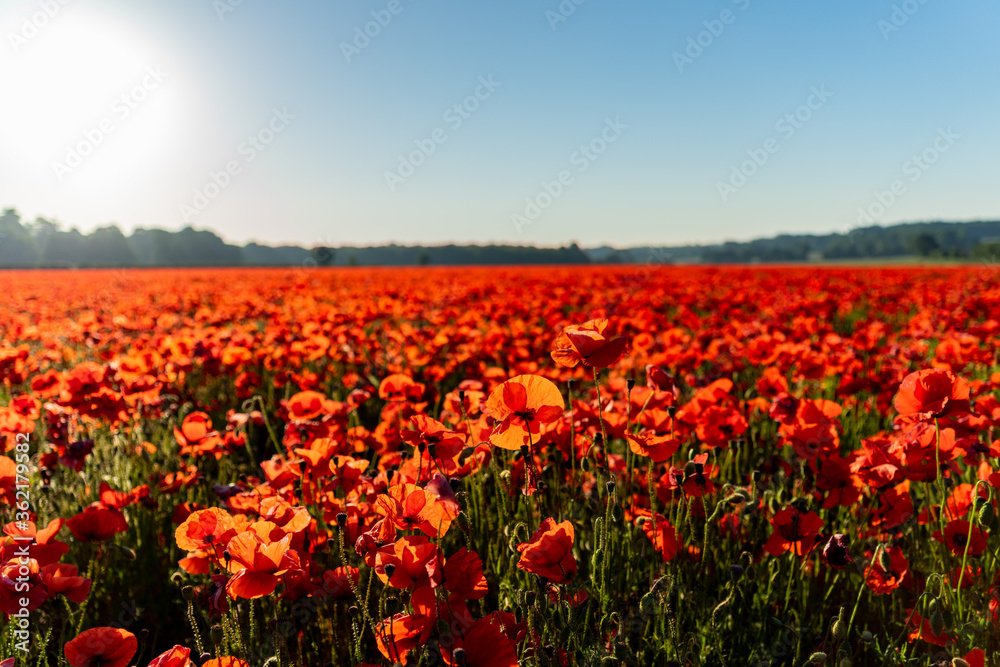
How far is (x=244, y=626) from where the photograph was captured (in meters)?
1.62

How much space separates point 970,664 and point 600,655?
0.74m

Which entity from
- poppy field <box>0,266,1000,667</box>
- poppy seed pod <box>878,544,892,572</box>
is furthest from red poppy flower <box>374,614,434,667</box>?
poppy seed pod <box>878,544,892,572</box>

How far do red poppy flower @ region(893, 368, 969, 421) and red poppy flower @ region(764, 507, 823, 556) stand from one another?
37 centimetres

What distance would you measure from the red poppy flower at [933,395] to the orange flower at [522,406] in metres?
0.93

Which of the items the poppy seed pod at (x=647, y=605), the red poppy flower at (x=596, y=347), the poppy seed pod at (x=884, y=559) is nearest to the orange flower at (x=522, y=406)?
the red poppy flower at (x=596, y=347)

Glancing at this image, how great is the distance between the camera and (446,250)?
9338cm

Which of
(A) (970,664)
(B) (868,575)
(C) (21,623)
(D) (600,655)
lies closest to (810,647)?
(B) (868,575)

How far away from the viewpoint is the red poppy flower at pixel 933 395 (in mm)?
1402

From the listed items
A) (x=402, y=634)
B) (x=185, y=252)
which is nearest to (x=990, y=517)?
(x=402, y=634)

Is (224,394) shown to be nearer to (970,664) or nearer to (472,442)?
(472,442)

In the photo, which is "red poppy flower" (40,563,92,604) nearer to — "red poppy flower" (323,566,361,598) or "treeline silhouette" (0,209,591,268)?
"red poppy flower" (323,566,361,598)

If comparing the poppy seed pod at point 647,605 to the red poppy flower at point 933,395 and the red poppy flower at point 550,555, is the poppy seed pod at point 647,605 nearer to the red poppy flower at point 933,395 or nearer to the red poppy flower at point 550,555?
the red poppy flower at point 550,555

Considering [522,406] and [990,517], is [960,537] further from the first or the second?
[522,406]

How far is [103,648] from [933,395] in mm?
1877
